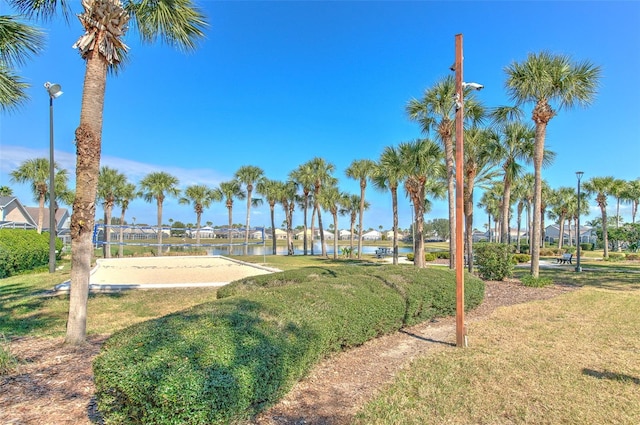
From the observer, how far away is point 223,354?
283cm

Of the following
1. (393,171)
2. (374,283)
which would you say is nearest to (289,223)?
(393,171)

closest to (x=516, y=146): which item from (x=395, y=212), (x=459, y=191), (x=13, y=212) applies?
(x=395, y=212)

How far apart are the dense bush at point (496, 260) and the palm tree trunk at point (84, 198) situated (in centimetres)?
1221

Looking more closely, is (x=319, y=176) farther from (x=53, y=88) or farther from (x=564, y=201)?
(x=564, y=201)

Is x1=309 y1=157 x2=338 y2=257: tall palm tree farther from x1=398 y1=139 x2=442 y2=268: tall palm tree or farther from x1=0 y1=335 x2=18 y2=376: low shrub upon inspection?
x1=0 y1=335 x2=18 y2=376: low shrub

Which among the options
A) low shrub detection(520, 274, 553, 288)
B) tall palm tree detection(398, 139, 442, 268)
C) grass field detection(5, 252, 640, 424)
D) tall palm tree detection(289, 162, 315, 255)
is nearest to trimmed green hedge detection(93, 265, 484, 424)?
grass field detection(5, 252, 640, 424)

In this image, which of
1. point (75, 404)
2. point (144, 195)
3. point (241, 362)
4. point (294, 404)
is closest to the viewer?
point (241, 362)

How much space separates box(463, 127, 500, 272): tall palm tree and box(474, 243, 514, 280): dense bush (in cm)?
90

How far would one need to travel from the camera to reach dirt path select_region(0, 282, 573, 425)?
10.2 ft

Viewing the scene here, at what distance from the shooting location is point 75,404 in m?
3.22

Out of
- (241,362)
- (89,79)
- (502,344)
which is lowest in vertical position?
(502,344)

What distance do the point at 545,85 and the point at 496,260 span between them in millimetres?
6033

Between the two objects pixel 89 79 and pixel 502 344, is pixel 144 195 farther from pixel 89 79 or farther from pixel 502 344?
pixel 502 344

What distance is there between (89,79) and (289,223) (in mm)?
33733
